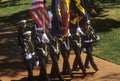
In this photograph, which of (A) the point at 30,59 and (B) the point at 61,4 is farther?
(B) the point at 61,4

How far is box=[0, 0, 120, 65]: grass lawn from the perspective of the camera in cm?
1681

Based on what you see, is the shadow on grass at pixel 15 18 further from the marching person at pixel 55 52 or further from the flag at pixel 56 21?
the marching person at pixel 55 52

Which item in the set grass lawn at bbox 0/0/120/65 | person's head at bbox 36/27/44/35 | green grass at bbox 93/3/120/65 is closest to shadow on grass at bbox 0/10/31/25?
grass lawn at bbox 0/0/120/65

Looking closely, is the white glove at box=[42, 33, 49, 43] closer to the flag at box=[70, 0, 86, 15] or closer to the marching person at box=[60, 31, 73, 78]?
the marching person at box=[60, 31, 73, 78]

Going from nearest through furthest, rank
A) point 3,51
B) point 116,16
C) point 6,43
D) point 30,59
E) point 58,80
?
1. point 30,59
2. point 58,80
3. point 3,51
4. point 6,43
5. point 116,16

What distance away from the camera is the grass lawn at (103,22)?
1681cm

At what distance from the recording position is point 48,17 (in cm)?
1309

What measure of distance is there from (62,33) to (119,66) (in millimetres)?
3188

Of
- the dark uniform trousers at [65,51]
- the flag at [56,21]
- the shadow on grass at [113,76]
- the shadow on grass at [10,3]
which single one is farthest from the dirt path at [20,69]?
the shadow on grass at [10,3]

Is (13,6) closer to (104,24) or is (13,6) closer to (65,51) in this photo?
(104,24)

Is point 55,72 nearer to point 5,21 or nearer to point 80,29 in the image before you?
point 80,29

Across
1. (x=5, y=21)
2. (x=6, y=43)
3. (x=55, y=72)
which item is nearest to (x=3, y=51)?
(x=6, y=43)

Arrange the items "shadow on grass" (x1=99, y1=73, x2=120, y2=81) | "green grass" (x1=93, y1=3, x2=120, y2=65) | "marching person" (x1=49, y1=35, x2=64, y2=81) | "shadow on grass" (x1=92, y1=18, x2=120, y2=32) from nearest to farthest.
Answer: "marching person" (x1=49, y1=35, x2=64, y2=81)
"shadow on grass" (x1=99, y1=73, x2=120, y2=81)
"green grass" (x1=93, y1=3, x2=120, y2=65)
"shadow on grass" (x1=92, y1=18, x2=120, y2=32)

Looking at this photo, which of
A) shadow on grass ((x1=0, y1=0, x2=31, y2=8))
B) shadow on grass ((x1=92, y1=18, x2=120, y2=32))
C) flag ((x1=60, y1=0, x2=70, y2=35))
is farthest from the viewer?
shadow on grass ((x1=0, y1=0, x2=31, y2=8))
